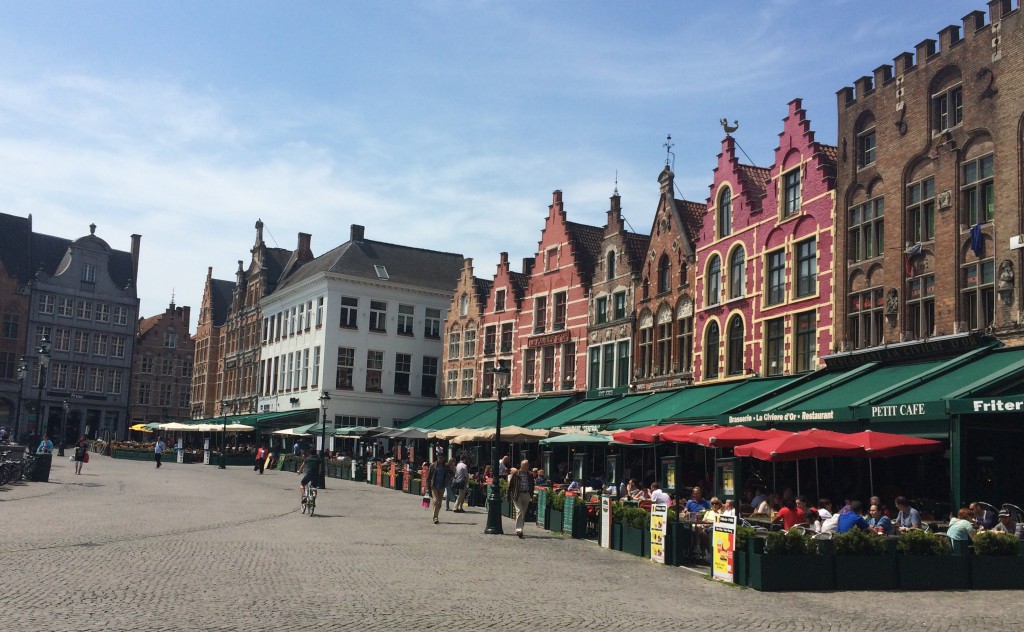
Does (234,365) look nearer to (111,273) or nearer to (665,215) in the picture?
(111,273)

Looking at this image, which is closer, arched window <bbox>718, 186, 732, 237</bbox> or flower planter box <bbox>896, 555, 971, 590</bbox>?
flower planter box <bbox>896, 555, 971, 590</bbox>

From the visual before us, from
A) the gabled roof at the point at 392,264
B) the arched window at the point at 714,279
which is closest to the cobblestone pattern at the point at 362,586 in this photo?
the arched window at the point at 714,279

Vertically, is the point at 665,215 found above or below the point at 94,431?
above

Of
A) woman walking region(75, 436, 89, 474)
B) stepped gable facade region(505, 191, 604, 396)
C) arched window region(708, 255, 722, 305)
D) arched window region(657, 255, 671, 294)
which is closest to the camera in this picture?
arched window region(708, 255, 722, 305)

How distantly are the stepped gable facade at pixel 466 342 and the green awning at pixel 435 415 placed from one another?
0.75 m

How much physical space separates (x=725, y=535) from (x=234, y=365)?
65998 millimetres

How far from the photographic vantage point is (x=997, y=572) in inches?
580

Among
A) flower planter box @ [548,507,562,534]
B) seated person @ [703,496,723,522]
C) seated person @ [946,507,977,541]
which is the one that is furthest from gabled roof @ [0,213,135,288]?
seated person @ [946,507,977,541]

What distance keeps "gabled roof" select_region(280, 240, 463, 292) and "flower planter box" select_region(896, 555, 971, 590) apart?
48088 millimetres

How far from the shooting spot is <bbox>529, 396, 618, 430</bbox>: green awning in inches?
1470

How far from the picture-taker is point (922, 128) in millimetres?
24812

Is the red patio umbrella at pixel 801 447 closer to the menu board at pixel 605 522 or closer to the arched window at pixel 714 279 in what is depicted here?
the menu board at pixel 605 522

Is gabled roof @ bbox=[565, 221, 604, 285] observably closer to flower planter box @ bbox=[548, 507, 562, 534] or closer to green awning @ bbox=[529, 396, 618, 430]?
green awning @ bbox=[529, 396, 618, 430]

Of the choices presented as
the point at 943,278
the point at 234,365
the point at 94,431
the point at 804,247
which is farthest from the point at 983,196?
the point at 94,431
